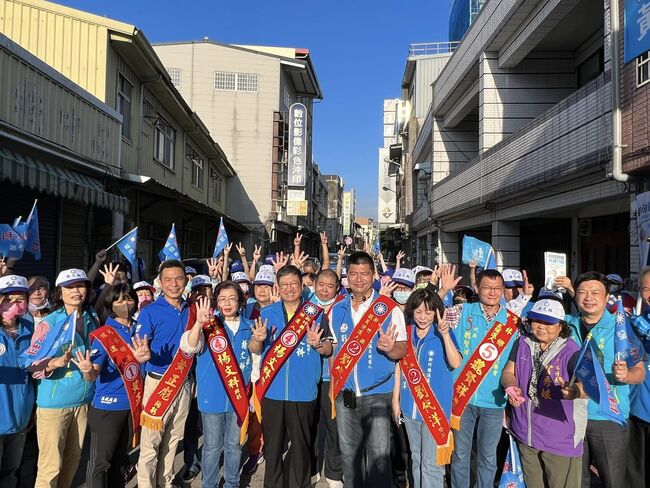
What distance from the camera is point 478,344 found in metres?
3.66

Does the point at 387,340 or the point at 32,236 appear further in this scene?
the point at 32,236

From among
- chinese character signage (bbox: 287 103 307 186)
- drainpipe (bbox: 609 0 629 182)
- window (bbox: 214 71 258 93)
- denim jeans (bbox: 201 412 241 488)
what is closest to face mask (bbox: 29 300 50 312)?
denim jeans (bbox: 201 412 241 488)

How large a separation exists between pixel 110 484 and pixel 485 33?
40.3ft

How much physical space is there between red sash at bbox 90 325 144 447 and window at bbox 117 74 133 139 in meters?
9.25

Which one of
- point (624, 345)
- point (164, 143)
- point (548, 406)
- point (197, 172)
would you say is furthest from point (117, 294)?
point (197, 172)

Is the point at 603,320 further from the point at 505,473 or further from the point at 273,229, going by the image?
the point at 273,229

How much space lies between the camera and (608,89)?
7.19 m

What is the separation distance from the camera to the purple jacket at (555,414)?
310 centimetres

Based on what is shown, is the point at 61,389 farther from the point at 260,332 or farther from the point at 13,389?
the point at 260,332

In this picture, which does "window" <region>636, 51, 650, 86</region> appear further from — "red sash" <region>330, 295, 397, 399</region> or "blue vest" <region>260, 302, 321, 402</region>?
"blue vest" <region>260, 302, 321, 402</region>

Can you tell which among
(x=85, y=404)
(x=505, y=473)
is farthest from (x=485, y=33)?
(x=85, y=404)

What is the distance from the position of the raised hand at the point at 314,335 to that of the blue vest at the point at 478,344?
3.75ft

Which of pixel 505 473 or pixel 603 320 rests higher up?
pixel 603 320

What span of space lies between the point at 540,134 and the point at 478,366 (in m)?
7.25
